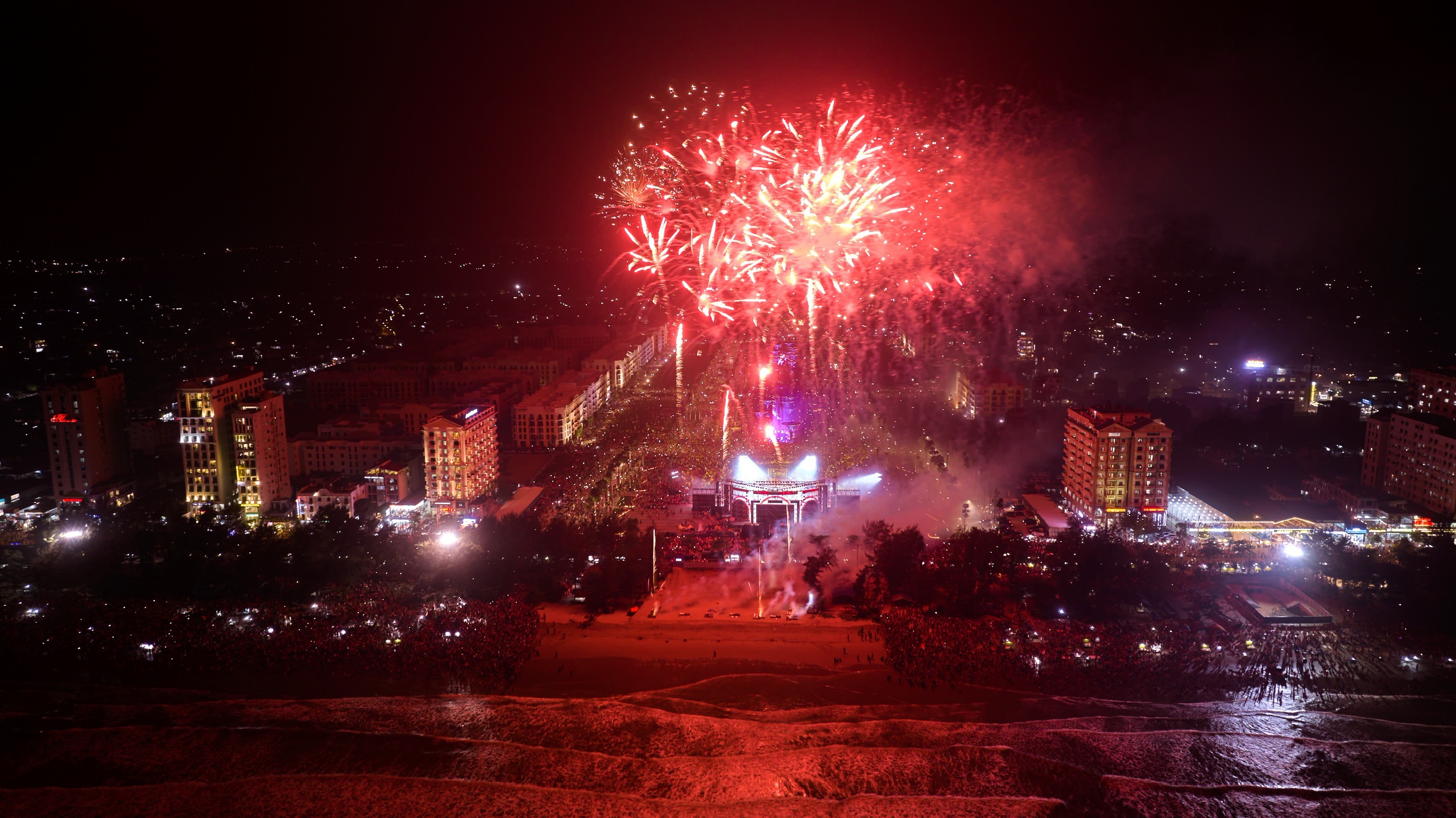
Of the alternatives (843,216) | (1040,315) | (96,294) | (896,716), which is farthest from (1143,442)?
(96,294)

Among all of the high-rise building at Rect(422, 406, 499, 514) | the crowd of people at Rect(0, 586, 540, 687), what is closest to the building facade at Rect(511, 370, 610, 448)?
the high-rise building at Rect(422, 406, 499, 514)

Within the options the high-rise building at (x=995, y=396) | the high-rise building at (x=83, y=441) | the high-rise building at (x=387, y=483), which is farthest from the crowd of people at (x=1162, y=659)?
the high-rise building at (x=83, y=441)

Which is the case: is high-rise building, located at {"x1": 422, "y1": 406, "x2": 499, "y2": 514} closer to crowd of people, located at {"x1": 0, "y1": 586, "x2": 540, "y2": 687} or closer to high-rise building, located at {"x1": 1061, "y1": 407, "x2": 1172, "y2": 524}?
crowd of people, located at {"x1": 0, "y1": 586, "x2": 540, "y2": 687}

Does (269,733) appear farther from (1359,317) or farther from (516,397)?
(1359,317)

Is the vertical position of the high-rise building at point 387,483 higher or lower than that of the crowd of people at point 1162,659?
higher

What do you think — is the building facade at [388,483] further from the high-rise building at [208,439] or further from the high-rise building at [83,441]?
the high-rise building at [83,441]

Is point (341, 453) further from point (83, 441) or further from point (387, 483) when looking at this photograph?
point (83, 441)
